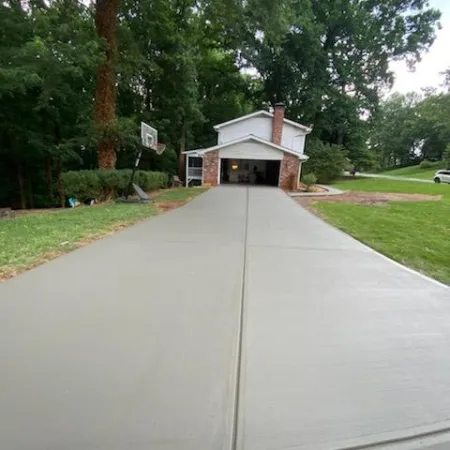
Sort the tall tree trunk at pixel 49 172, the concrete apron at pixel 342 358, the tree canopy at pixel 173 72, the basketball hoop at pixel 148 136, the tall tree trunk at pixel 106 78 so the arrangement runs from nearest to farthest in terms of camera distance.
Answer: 1. the concrete apron at pixel 342 358
2. the basketball hoop at pixel 148 136
3. the tree canopy at pixel 173 72
4. the tall tree trunk at pixel 106 78
5. the tall tree trunk at pixel 49 172

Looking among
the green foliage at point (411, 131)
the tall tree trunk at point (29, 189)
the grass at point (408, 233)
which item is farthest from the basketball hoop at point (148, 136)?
the green foliage at point (411, 131)

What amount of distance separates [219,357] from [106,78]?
12487 mm

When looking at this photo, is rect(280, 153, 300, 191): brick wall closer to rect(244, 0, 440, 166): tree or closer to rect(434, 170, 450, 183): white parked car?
rect(244, 0, 440, 166): tree

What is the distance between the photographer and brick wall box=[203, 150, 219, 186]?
19.1m

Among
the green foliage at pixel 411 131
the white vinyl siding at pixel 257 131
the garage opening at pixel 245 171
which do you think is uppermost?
the green foliage at pixel 411 131

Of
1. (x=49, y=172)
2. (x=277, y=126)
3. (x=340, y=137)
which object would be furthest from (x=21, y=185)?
(x=340, y=137)

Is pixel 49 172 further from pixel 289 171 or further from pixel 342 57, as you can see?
pixel 342 57

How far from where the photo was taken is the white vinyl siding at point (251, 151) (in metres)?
19.0

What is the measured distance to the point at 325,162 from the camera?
25.1 m

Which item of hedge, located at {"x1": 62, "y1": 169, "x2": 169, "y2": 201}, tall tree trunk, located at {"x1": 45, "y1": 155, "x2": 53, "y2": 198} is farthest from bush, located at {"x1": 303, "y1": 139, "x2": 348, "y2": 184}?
tall tree trunk, located at {"x1": 45, "y1": 155, "x2": 53, "y2": 198}

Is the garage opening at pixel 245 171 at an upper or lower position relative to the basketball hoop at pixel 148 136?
lower

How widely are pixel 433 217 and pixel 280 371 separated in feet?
30.3

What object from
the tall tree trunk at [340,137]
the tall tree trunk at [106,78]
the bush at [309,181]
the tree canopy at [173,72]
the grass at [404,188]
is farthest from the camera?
the tall tree trunk at [340,137]

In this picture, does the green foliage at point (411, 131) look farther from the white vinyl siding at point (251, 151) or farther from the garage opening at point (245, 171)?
the white vinyl siding at point (251, 151)
